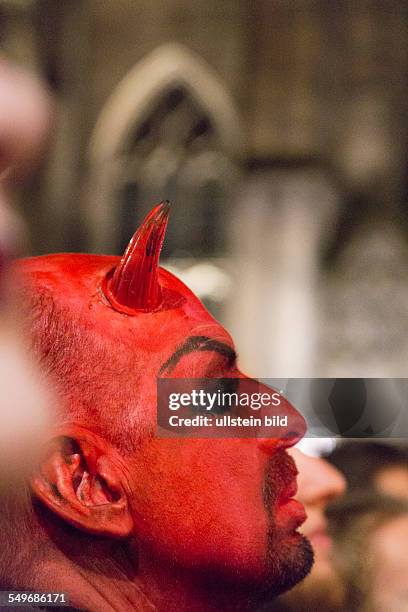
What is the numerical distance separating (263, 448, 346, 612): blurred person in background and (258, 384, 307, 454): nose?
0.10 feet

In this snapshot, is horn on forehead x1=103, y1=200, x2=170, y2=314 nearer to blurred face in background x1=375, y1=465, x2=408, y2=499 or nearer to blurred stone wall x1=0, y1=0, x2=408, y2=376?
blurred stone wall x1=0, y1=0, x2=408, y2=376

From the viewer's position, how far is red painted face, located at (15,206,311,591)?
2.63 ft

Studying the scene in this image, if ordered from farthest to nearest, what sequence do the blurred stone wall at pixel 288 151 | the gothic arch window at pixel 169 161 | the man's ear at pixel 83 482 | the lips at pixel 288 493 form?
the gothic arch window at pixel 169 161 → the blurred stone wall at pixel 288 151 → the lips at pixel 288 493 → the man's ear at pixel 83 482

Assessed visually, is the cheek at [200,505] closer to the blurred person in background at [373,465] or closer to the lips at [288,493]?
the lips at [288,493]

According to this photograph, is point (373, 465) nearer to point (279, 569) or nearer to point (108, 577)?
point (279, 569)

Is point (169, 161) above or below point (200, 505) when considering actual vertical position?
above

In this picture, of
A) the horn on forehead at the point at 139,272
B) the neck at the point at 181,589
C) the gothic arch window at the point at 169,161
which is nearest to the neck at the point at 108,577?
the neck at the point at 181,589

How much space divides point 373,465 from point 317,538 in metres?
0.13

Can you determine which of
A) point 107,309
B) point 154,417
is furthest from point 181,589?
point 107,309

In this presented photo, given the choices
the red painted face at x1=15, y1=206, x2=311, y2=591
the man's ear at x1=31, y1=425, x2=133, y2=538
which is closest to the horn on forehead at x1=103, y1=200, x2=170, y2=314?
the red painted face at x1=15, y1=206, x2=311, y2=591

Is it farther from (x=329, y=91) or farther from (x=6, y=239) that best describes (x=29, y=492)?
(x=329, y=91)

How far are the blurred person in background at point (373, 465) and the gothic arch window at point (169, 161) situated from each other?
460 millimetres

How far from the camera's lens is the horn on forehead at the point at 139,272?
81 cm

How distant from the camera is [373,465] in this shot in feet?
3.45
